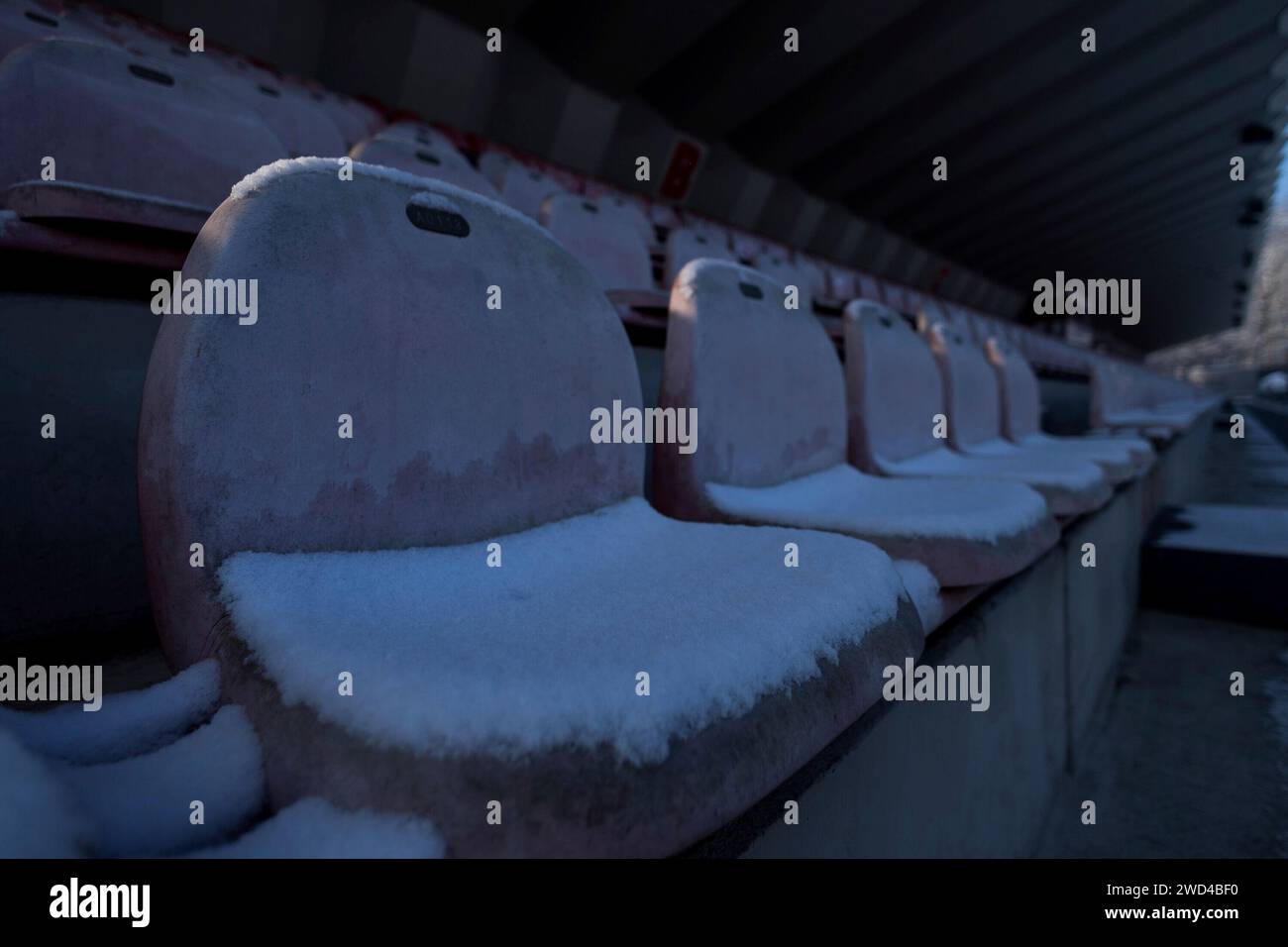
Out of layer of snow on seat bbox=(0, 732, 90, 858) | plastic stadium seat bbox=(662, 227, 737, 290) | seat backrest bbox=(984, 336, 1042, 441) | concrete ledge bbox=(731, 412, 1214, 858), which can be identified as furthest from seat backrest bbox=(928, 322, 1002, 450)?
layer of snow on seat bbox=(0, 732, 90, 858)

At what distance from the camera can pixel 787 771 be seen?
0.42 meters

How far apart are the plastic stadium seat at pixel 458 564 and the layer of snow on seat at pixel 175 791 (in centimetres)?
2

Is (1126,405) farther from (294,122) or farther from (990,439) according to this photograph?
(294,122)

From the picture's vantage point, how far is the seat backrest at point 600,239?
8.02 feet

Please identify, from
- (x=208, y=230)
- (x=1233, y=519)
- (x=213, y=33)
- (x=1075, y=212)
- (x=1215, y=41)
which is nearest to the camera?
(x=208, y=230)

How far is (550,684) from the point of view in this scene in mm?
363

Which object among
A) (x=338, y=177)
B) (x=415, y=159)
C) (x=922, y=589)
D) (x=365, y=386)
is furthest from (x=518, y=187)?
(x=922, y=589)

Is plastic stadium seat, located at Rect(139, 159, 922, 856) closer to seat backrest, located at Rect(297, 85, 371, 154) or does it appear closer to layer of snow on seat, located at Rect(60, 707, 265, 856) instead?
layer of snow on seat, located at Rect(60, 707, 265, 856)

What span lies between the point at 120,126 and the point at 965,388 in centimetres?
261

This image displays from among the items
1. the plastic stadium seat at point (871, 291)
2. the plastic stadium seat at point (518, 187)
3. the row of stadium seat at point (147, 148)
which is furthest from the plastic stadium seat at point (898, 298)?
the row of stadium seat at point (147, 148)

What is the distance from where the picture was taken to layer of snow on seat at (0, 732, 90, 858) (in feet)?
0.90

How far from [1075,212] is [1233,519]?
1304 cm
